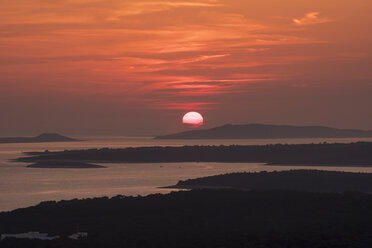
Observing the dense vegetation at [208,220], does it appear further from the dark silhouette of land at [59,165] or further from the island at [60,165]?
the dark silhouette of land at [59,165]

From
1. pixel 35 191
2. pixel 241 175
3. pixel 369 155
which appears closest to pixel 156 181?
pixel 241 175

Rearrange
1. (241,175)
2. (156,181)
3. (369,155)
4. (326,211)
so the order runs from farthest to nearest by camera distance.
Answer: (369,155)
(156,181)
(241,175)
(326,211)

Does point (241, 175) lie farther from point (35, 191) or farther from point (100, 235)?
point (100, 235)

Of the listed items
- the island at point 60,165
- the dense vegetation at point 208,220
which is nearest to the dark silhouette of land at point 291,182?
the dense vegetation at point 208,220

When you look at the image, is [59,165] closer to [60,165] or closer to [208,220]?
[60,165]

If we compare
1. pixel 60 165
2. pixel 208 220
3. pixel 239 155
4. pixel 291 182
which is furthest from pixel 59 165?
pixel 208 220

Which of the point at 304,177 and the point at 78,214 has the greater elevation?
the point at 304,177

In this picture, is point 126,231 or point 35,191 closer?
point 126,231
